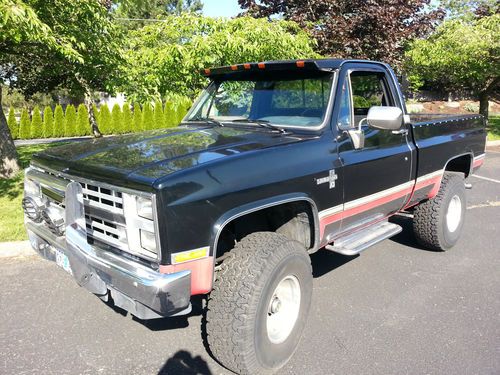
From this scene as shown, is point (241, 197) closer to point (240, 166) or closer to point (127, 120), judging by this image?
point (240, 166)

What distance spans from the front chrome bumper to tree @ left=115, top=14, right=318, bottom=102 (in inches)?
160

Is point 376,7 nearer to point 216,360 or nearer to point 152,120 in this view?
point 216,360

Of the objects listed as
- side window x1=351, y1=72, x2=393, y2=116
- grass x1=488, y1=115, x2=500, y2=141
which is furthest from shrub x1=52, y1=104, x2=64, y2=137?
side window x1=351, y1=72, x2=393, y2=116

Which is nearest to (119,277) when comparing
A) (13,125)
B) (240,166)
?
(240,166)

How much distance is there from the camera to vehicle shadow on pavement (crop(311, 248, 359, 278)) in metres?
4.43

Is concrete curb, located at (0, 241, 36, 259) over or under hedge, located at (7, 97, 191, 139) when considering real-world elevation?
under

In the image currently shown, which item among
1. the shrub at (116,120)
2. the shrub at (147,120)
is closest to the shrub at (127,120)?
the shrub at (116,120)

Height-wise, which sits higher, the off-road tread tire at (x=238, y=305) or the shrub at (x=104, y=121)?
the shrub at (x=104, y=121)

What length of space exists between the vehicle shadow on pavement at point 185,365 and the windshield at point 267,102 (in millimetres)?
1874

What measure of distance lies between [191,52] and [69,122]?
17794 millimetres

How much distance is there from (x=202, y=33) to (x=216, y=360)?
552 cm

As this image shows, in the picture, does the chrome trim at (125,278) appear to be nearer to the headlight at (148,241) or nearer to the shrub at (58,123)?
the headlight at (148,241)

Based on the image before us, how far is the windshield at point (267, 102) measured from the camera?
11.4 ft

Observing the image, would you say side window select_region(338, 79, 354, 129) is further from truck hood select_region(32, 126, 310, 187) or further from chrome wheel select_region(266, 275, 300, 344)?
chrome wheel select_region(266, 275, 300, 344)
